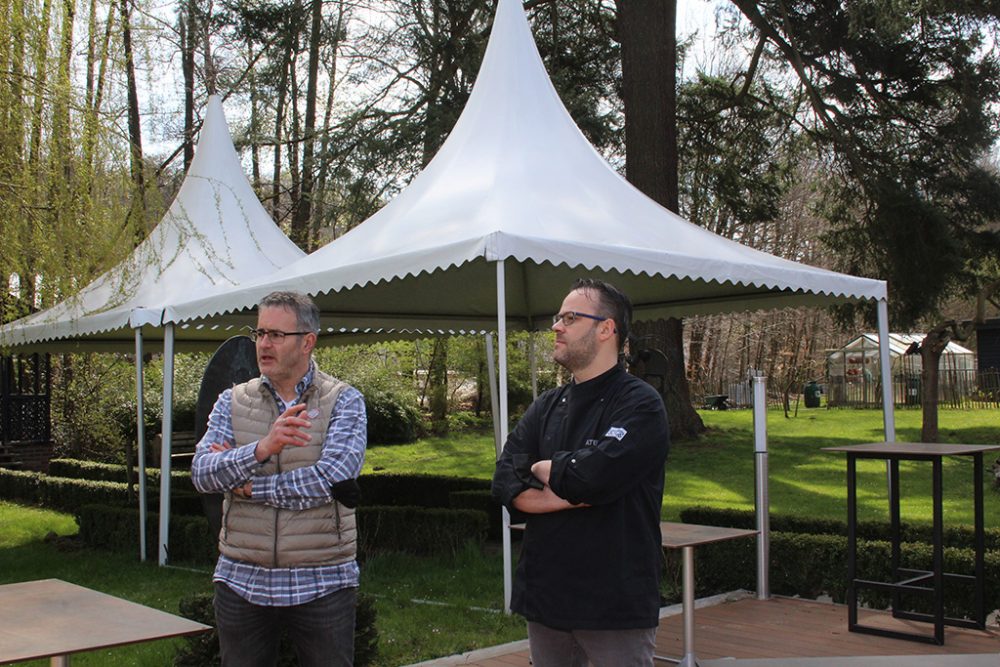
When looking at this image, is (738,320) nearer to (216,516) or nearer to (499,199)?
(499,199)

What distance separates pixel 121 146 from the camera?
20.4ft

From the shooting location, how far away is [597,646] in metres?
2.84

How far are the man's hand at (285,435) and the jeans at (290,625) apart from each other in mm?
415

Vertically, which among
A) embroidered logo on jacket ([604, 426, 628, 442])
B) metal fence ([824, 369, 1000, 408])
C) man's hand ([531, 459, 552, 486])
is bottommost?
metal fence ([824, 369, 1000, 408])

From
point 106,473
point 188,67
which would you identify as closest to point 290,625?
point 106,473

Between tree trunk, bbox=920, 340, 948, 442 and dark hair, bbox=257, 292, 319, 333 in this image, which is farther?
tree trunk, bbox=920, 340, 948, 442

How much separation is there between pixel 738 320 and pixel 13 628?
37572mm

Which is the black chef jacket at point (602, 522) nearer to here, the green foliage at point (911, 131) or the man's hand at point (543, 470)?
the man's hand at point (543, 470)

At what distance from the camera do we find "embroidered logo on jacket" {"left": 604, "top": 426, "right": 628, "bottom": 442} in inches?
112

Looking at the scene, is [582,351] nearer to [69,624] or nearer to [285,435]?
[285,435]

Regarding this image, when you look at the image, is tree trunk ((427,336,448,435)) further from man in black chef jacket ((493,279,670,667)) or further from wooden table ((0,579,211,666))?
man in black chef jacket ((493,279,670,667))

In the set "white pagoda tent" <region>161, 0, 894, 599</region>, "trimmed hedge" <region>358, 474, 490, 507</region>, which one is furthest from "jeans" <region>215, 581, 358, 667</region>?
"trimmed hedge" <region>358, 474, 490, 507</region>

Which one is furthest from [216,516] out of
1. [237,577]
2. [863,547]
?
[863,547]

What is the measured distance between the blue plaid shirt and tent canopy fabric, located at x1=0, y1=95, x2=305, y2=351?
6097 millimetres
